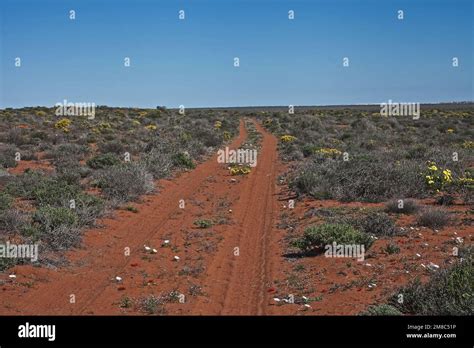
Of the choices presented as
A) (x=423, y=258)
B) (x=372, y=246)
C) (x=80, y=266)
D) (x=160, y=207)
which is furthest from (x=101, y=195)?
(x=423, y=258)

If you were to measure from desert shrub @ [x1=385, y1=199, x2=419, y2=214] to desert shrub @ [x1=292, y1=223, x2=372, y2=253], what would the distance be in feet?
9.25

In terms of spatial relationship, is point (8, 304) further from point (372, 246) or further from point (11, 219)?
point (372, 246)

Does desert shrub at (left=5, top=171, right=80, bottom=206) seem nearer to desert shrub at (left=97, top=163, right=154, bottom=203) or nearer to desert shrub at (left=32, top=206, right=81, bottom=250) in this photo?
desert shrub at (left=97, top=163, right=154, bottom=203)

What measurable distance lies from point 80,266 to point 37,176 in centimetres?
736

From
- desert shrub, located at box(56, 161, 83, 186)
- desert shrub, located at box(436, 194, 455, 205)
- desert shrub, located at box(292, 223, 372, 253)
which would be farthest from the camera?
desert shrub, located at box(56, 161, 83, 186)

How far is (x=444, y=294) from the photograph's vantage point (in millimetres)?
6156

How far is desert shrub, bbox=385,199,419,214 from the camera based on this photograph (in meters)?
11.9

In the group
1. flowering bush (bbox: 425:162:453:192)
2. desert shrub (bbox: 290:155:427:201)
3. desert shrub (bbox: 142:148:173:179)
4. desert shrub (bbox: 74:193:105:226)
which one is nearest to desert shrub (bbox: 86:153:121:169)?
desert shrub (bbox: 142:148:173:179)

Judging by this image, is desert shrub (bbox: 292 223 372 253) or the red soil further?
desert shrub (bbox: 292 223 372 253)

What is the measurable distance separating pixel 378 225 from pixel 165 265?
4615 mm

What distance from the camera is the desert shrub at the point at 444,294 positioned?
19.1 ft

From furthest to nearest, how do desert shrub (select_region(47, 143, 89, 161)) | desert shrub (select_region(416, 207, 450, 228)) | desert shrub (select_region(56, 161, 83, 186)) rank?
desert shrub (select_region(47, 143, 89, 161)), desert shrub (select_region(56, 161, 83, 186)), desert shrub (select_region(416, 207, 450, 228))

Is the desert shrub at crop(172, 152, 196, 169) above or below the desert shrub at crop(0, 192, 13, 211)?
above

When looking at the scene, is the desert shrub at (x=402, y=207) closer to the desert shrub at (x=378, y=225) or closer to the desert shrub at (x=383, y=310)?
the desert shrub at (x=378, y=225)
